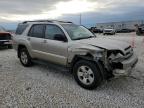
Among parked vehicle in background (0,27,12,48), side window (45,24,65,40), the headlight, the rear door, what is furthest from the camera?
parked vehicle in background (0,27,12,48)

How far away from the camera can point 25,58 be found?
739cm

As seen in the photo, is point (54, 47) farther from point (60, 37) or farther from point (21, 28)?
point (21, 28)

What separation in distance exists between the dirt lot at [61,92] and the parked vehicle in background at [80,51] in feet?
1.36

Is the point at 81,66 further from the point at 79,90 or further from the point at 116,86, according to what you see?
the point at 116,86

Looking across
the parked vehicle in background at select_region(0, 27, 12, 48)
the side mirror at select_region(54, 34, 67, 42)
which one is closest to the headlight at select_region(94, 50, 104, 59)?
the side mirror at select_region(54, 34, 67, 42)

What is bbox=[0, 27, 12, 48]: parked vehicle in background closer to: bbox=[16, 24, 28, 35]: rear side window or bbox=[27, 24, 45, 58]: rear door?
bbox=[16, 24, 28, 35]: rear side window

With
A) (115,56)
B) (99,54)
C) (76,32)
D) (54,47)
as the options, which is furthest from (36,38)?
(115,56)

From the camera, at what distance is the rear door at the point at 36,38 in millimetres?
6472

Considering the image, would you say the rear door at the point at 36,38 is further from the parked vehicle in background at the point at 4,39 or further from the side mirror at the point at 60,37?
the parked vehicle in background at the point at 4,39

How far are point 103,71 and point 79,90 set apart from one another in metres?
0.83

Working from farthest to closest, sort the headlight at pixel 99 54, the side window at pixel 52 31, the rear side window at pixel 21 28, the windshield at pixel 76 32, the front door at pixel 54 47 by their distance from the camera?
the rear side window at pixel 21 28 → the side window at pixel 52 31 → the windshield at pixel 76 32 → the front door at pixel 54 47 → the headlight at pixel 99 54

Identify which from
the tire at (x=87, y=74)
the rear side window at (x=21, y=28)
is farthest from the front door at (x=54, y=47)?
the rear side window at (x=21, y=28)

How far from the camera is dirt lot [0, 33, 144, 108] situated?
14.0ft

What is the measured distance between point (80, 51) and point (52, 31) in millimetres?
1534
